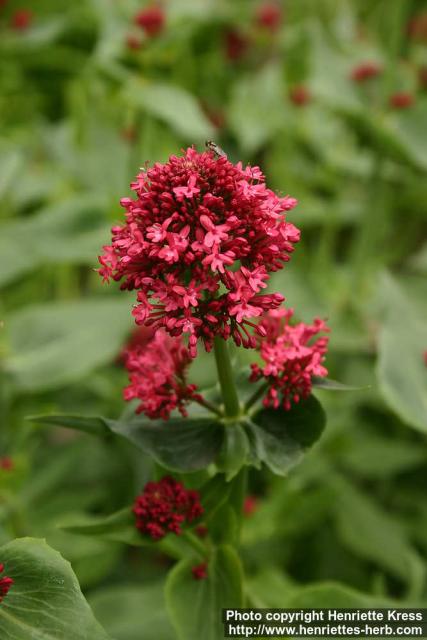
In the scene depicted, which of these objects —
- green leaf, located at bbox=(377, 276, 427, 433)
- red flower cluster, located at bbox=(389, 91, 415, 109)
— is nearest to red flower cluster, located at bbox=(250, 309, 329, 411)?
green leaf, located at bbox=(377, 276, 427, 433)

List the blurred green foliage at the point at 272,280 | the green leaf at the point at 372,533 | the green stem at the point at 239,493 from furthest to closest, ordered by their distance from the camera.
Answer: the green leaf at the point at 372,533 < the blurred green foliage at the point at 272,280 < the green stem at the point at 239,493

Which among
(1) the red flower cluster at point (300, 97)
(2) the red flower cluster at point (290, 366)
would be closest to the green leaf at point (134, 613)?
(2) the red flower cluster at point (290, 366)

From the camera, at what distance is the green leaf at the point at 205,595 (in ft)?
3.36

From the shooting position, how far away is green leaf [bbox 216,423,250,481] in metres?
0.99

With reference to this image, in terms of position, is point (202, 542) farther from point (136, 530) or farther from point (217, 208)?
point (217, 208)

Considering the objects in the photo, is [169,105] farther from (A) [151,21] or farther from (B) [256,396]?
(B) [256,396]

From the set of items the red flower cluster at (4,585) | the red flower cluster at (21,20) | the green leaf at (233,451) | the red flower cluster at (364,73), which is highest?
the red flower cluster at (21,20)

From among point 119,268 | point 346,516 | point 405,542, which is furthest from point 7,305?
point 119,268

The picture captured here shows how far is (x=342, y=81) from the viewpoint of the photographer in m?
2.34

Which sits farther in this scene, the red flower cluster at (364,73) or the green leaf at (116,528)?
the red flower cluster at (364,73)

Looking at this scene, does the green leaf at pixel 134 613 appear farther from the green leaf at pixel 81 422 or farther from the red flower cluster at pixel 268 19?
the red flower cluster at pixel 268 19

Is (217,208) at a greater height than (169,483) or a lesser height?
greater

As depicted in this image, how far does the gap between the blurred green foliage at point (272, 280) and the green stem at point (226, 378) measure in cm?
36

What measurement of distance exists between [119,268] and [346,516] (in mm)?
1407
